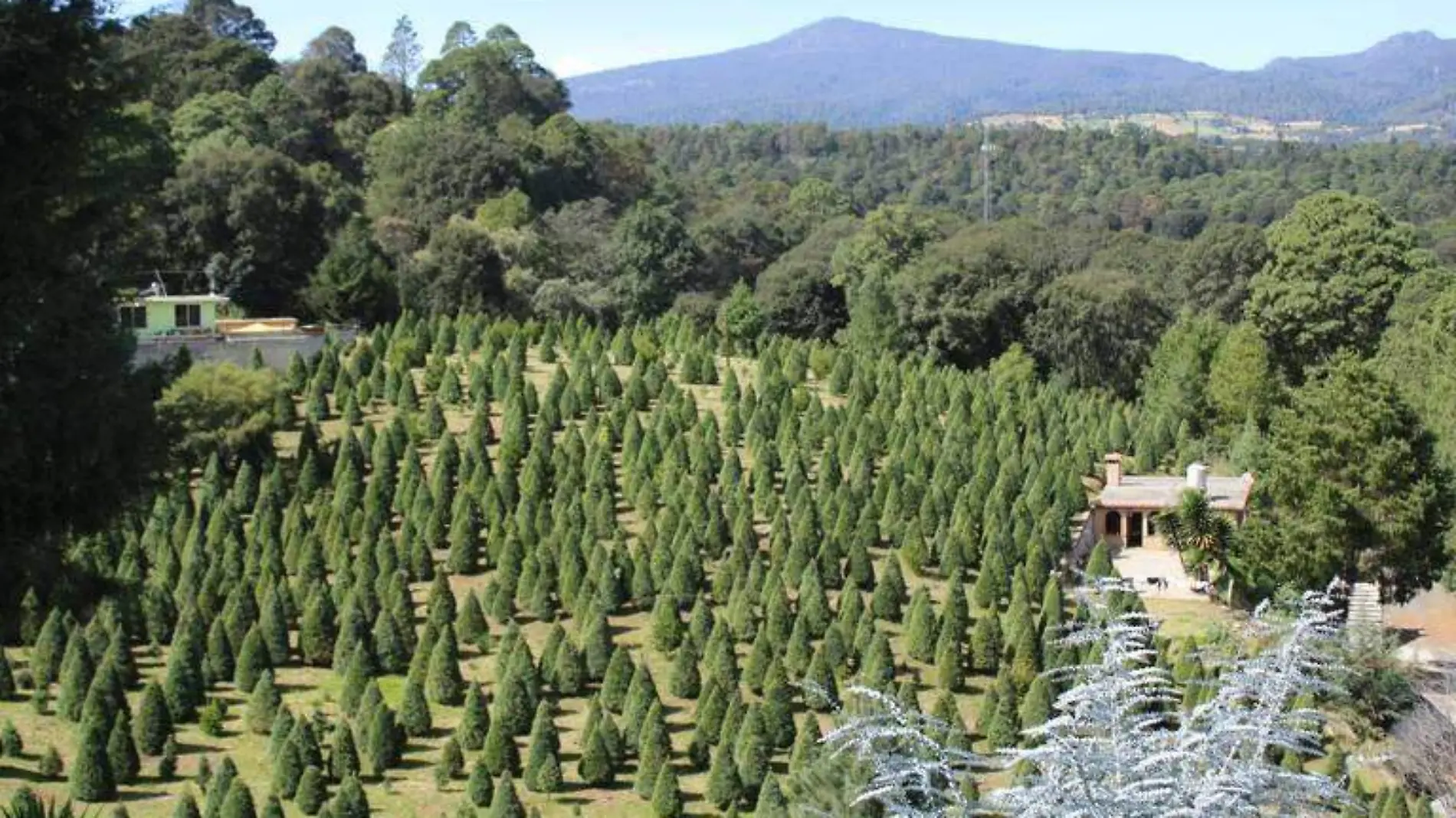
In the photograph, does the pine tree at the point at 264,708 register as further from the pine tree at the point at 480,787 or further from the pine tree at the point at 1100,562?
the pine tree at the point at 1100,562

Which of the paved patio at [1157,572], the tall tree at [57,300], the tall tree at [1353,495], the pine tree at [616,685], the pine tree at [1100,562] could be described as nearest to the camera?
the tall tree at [57,300]

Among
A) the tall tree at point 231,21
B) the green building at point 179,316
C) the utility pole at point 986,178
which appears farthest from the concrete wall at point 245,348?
the utility pole at point 986,178

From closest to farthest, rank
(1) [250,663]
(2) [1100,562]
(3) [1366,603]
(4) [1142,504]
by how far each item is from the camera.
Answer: (1) [250,663] < (2) [1100,562] < (3) [1366,603] < (4) [1142,504]

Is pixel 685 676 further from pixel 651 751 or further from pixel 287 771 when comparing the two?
pixel 287 771

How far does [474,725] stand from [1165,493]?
597 inches

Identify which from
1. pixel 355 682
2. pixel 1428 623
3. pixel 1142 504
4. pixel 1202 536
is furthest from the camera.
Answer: pixel 1428 623

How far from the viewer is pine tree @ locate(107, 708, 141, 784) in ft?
67.3

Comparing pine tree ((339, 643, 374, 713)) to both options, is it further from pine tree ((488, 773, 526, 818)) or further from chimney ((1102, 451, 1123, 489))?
chimney ((1102, 451, 1123, 489))

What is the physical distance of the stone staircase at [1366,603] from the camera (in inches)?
1165

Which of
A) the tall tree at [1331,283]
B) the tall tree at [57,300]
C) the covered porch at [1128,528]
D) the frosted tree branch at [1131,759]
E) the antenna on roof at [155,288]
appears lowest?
the covered porch at [1128,528]

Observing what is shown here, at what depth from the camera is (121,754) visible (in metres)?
20.5

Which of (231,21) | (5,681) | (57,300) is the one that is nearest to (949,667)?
(5,681)

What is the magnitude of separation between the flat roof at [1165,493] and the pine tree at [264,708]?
605 inches

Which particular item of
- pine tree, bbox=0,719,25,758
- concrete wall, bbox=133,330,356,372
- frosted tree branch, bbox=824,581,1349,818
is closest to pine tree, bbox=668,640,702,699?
pine tree, bbox=0,719,25,758
